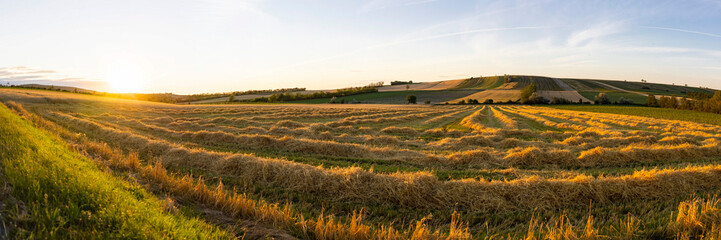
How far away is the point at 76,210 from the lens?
3305mm

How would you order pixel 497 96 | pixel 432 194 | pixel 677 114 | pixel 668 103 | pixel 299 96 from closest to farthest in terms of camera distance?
pixel 432 194, pixel 677 114, pixel 668 103, pixel 497 96, pixel 299 96

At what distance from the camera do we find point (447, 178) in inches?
319

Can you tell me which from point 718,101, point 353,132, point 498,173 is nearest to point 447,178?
point 498,173

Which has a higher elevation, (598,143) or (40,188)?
(40,188)

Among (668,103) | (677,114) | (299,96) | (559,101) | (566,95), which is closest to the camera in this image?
(677,114)

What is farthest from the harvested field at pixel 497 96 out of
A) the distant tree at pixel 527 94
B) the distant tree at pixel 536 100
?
the distant tree at pixel 536 100

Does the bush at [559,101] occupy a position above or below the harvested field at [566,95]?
below

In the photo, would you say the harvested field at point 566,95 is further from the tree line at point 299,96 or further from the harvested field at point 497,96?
the tree line at point 299,96

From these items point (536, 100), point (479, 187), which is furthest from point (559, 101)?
point (479, 187)

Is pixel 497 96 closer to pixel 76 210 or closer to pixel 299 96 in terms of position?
pixel 299 96

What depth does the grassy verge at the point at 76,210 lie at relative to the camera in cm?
301

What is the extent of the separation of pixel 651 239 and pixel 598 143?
1298cm

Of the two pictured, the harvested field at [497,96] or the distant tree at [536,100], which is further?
the harvested field at [497,96]

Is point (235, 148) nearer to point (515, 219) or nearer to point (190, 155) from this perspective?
point (190, 155)
